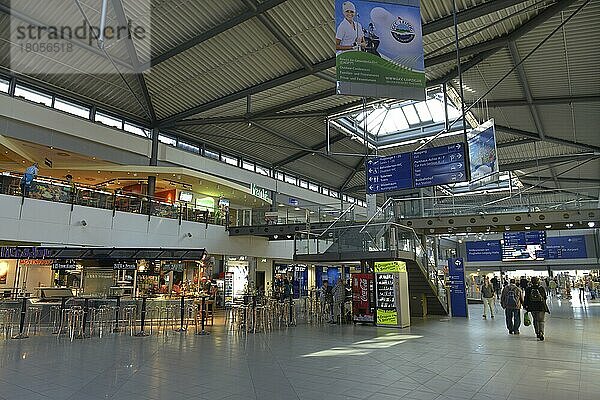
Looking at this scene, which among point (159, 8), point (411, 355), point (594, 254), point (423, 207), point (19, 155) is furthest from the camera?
point (594, 254)

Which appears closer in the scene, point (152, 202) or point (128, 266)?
point (128, 266)

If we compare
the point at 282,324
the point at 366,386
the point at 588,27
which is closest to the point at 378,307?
the point at 282,324

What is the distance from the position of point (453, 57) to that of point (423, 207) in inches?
306

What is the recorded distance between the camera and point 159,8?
12945 millimetres

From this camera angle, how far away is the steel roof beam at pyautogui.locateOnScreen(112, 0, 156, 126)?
1234 cm

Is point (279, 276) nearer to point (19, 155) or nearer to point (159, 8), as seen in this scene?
point (19, 155)

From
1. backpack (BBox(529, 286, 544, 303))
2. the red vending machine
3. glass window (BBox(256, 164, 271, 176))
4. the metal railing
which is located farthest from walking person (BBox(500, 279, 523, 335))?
glass window (BBox(256, 164, 271, 176))

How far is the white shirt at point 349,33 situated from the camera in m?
7.04

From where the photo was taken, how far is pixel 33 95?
655 inches

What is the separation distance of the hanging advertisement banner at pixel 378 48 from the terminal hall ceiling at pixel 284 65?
545cm

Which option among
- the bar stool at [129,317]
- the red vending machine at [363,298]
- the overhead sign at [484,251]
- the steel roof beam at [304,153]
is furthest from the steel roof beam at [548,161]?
the bar stool at [129,317]

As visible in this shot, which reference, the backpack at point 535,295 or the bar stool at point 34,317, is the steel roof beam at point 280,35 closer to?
the backpack at point 535,295

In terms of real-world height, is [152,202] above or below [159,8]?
below

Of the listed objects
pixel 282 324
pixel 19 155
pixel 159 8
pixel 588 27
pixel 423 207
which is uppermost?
pixel 159 8
